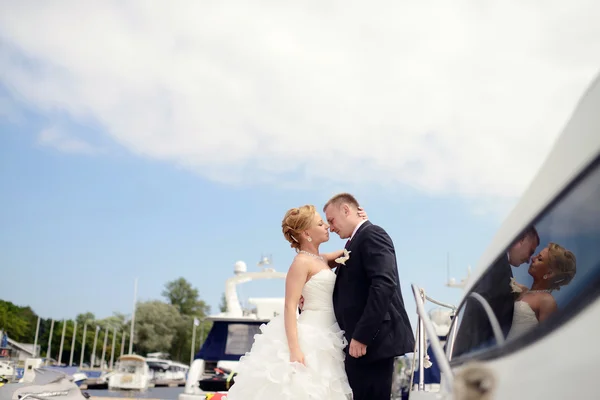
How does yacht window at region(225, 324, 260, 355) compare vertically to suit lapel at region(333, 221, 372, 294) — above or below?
below

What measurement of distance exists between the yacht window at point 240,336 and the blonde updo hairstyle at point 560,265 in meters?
11.7

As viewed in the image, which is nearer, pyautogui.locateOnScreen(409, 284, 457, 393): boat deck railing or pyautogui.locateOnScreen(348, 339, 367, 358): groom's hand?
pyautogui.locateOnScreen(409, 284, 457, 393): boat deck railing

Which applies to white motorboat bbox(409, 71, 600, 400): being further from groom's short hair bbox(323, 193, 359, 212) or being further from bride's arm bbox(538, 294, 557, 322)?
groom's short hair bbox(323, 193, 359, 212)

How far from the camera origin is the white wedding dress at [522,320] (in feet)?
5.25

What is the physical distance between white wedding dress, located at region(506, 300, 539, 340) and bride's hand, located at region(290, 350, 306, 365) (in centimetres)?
167

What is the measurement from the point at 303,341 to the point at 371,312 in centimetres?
50

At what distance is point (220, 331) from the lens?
1305cm

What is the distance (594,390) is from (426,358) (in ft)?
6.60

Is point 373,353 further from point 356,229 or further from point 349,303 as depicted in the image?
point 356,229

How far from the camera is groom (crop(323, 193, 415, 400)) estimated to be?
3.06 meters

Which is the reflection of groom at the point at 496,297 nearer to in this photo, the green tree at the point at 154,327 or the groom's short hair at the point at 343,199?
the groom's short hair at the point at 343,199

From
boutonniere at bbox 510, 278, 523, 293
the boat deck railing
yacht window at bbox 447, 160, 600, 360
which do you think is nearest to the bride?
the boat deck railing

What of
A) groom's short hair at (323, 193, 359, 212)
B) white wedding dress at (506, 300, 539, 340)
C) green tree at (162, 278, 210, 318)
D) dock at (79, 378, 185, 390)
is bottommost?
dock at (79, 378, 185, 390)

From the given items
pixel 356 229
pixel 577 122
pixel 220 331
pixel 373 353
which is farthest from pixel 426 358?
pixel 220 331
